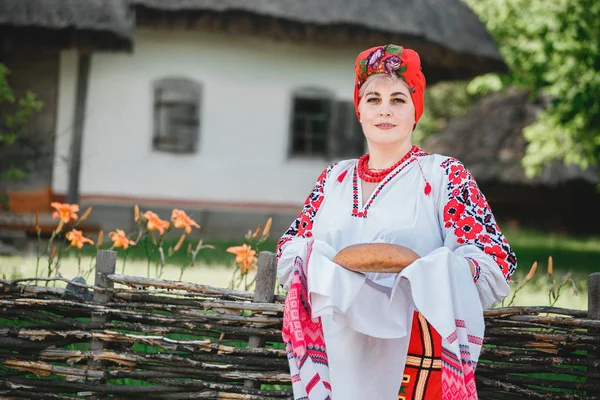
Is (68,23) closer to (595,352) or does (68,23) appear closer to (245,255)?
(245,255)

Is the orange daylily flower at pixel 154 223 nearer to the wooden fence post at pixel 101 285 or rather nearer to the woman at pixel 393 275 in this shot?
the wooden fence post at pixel 101 285

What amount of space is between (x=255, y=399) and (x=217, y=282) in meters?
3.80

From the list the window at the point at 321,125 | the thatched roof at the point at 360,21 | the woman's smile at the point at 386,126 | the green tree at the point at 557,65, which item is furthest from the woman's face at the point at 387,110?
the window at the point at 321,125

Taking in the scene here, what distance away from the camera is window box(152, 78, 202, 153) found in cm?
1235

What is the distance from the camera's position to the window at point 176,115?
12352 millimetres

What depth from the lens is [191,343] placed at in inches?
146

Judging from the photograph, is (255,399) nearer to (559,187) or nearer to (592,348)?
(592,348)

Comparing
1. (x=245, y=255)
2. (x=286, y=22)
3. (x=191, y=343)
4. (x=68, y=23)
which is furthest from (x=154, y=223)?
(x=286, y=22)

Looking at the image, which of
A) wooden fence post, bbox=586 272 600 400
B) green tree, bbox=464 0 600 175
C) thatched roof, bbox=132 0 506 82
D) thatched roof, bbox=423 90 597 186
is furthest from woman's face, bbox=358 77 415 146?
thatched roof, bbox=423 90 597 186

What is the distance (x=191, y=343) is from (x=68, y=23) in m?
7.50

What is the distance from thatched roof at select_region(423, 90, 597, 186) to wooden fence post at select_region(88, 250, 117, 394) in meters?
16.6

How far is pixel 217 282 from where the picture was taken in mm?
7402

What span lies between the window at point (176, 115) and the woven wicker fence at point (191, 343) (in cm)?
856

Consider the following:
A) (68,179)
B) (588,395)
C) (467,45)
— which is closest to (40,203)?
(68,179)
